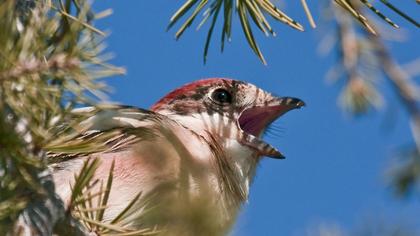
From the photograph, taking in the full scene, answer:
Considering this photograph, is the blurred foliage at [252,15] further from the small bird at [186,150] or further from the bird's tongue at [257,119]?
the bird's tongue at [257,119]

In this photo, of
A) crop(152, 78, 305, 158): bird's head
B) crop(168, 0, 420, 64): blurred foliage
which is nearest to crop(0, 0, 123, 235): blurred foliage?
crop(168, 0, 420, 64): blurred foliage

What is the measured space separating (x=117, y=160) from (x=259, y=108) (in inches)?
49.4

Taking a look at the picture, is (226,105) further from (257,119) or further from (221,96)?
(257,119)

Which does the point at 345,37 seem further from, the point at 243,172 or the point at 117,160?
the point at 117,160

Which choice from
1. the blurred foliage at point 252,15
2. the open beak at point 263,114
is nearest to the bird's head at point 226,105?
the open beak at point 263,114

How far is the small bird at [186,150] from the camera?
11.1ft

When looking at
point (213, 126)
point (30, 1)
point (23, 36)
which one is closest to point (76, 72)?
point (23, 36)

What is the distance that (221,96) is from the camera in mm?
4672

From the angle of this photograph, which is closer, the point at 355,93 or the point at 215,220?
the point at 215,220

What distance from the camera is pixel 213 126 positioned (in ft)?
14.7

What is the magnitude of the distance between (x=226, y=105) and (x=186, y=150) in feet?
2.94

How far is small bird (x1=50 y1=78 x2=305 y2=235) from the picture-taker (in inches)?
133

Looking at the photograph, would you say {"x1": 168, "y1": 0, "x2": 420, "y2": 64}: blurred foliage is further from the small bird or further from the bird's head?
the bird's head

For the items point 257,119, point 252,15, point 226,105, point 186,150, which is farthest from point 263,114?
point 252,15
